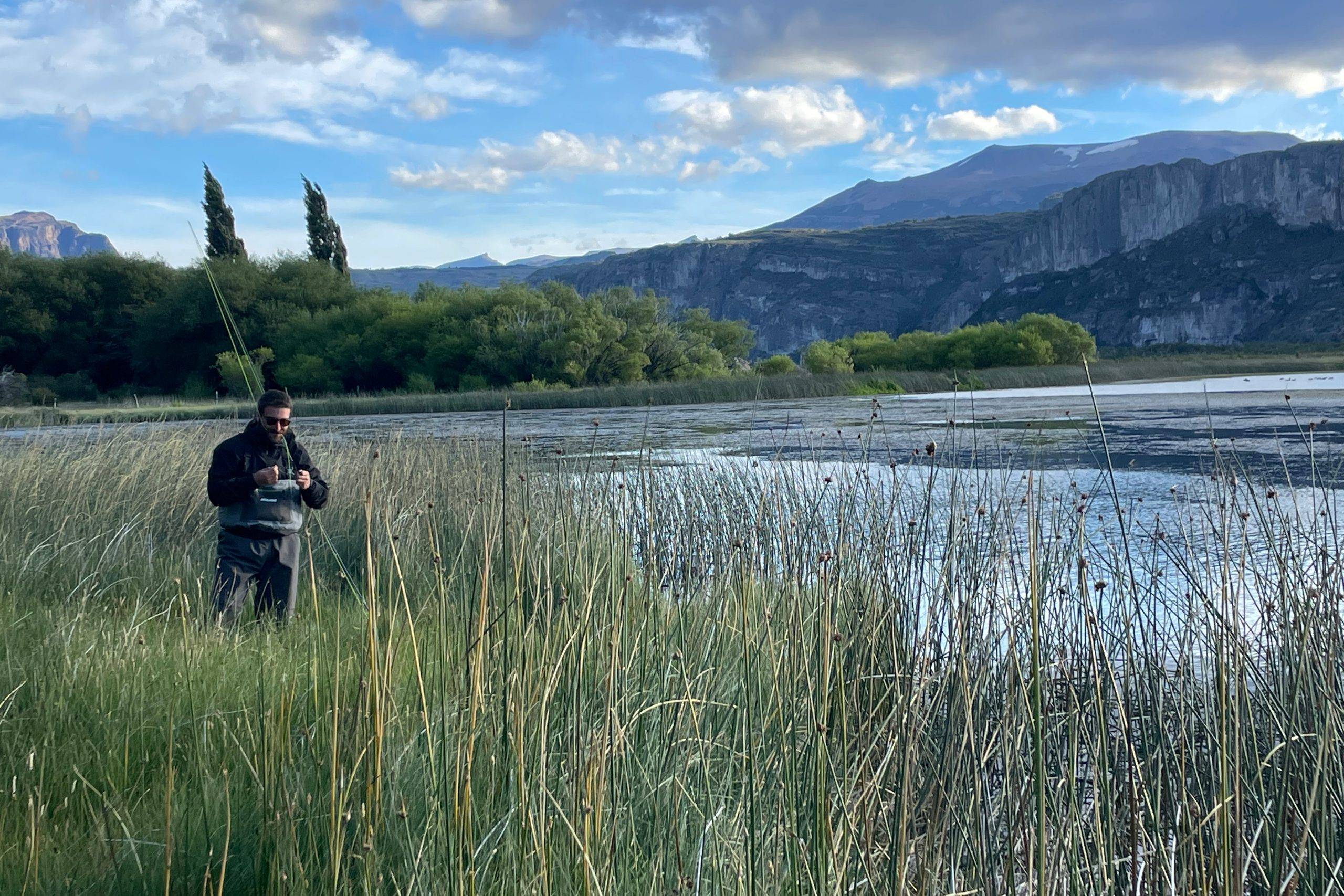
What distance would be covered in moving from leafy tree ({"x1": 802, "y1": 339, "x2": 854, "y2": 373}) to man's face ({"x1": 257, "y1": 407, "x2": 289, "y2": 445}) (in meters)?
37.4

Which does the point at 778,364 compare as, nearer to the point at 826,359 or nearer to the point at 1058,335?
the point at 826,359

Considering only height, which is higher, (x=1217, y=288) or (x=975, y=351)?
(x=1217, y=288)

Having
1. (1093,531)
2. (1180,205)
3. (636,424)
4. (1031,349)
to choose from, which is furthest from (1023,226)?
(1093,531)

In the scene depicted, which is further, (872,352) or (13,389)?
(872,352)

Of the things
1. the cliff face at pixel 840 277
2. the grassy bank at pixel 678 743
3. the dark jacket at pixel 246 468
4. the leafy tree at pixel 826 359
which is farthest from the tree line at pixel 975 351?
the cliff face at pixel 840 277

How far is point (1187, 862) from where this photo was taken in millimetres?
1992

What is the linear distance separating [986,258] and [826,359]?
109396 millimetres

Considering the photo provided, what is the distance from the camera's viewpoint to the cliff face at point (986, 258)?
317 ft

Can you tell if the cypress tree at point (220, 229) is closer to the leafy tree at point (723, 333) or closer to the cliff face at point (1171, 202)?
the leafy tree at point (723, 333)

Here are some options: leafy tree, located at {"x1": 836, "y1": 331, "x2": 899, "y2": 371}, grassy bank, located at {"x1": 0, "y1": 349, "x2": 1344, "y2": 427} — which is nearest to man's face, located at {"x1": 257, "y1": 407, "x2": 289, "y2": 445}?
grassy bank, located at {"x1": 0, "y1": 349, "x2": 1344, "y2": 427}

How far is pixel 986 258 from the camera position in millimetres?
141000

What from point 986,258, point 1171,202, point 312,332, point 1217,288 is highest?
point 1171,202

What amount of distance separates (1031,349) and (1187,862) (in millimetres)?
41353

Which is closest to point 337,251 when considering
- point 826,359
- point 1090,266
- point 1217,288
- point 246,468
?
point 826,359
